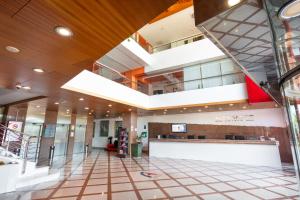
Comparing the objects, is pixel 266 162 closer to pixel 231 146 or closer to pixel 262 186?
pixel 231 146

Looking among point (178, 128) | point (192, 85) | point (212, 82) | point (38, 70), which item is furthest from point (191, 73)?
point (38, 70)

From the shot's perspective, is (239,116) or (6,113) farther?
(239,116)

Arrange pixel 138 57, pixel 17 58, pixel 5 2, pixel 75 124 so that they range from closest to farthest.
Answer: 1. pixel 5 2
2. pixel 17 58
3. pixel 138 57
4. pixel 75 124

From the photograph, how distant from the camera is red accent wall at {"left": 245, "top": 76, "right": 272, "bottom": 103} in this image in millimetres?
7082

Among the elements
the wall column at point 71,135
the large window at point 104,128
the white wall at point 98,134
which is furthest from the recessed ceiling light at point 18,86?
the large window at point 104,128

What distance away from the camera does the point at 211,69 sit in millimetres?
9281

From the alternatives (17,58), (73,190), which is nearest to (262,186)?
(73,190)

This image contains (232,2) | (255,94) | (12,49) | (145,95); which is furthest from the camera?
(145,95)

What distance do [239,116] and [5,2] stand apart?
10.3 meters

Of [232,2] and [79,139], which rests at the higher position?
[232,2]

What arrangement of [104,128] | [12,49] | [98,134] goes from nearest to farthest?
[12,49] → [104,128] → [98,134]

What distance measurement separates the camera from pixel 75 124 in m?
11.5

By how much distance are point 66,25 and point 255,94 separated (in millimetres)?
7611

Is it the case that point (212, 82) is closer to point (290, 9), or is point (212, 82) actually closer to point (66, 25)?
point (290, 9)
